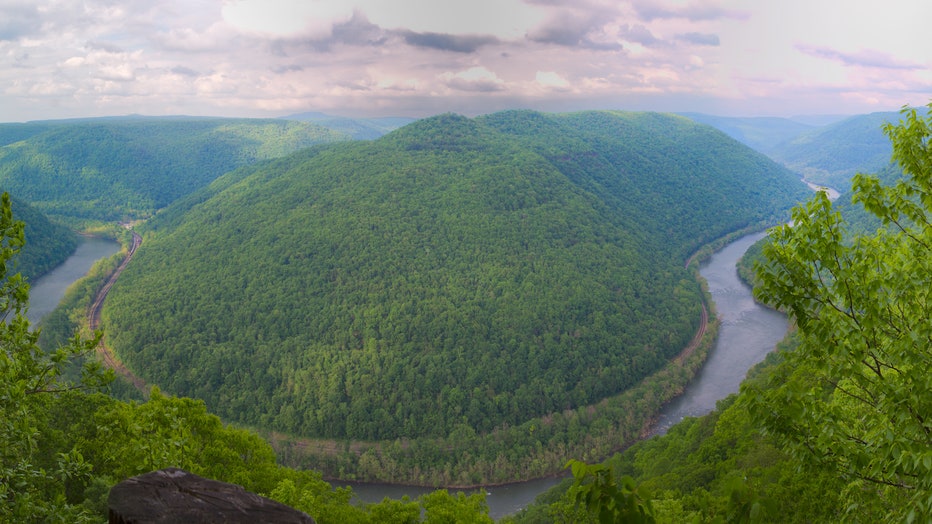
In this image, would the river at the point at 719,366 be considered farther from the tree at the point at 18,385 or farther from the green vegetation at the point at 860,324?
the tree at the point at 18,385

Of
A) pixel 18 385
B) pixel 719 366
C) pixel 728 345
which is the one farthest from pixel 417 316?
pixel 18 385

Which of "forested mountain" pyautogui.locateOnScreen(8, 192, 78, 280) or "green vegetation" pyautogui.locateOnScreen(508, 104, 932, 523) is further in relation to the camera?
"forested mountain" pyautogui.locateOnScreen(8, 192, 78, 280)

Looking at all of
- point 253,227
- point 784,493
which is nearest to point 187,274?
point 253,227

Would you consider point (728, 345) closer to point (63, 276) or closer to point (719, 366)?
point (719, 366)

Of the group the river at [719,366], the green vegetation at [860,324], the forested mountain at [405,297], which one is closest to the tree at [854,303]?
the green vegetation at [860,324]

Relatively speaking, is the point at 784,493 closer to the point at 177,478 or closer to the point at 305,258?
the point at 177,478

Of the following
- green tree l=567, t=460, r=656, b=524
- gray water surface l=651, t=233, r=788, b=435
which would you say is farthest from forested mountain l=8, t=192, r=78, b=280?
green tree l=567, t=460, r=656, b=524

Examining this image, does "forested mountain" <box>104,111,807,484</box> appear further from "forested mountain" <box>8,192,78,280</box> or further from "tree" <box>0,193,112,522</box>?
"tree" <box>0,193,112,522</box>

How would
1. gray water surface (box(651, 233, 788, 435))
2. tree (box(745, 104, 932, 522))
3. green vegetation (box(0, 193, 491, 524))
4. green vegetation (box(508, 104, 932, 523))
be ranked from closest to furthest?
green vegetation (box(508, 104, 932, 523)) → green vegetation (box(0, 193, 491, 524)) → tree (box(745, 104, 932, 522)) → gray water surface (box(651, 233, 788, 435))
